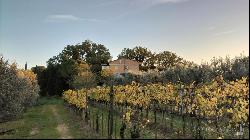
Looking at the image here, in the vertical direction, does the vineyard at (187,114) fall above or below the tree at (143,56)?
below

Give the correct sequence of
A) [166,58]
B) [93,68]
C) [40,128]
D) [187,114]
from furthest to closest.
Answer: [166,58]
[93,68]
[187,114]
[40,128]

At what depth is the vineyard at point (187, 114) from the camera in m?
27.7

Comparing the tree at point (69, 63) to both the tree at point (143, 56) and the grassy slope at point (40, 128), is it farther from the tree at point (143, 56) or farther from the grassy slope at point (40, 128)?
the grassy slope at point (40, 128)

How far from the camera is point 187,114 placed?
38594mm

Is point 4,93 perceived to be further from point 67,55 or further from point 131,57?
point 131,57

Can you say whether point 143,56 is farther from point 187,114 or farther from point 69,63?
point 187,114

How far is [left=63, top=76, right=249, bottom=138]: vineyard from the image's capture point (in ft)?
91.0

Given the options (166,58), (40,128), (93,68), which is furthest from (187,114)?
(166,58)

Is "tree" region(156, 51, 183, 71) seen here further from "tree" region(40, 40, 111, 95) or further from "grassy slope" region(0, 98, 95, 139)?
"grassy slope" region(0, 98, 95, 139)

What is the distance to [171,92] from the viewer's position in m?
40.7

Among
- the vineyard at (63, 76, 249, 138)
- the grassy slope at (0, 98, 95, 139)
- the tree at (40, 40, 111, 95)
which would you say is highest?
the tree at (40, 40, 111, 95)

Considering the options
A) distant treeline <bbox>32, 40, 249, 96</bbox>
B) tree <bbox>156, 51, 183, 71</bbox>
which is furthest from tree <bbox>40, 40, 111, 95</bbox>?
tree <bbox>156, 51, 183, 71</bbox>

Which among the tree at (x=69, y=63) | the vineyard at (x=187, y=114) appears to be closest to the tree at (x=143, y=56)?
the tree at (x=69, y=63)

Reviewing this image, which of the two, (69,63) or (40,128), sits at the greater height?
(69,63)
